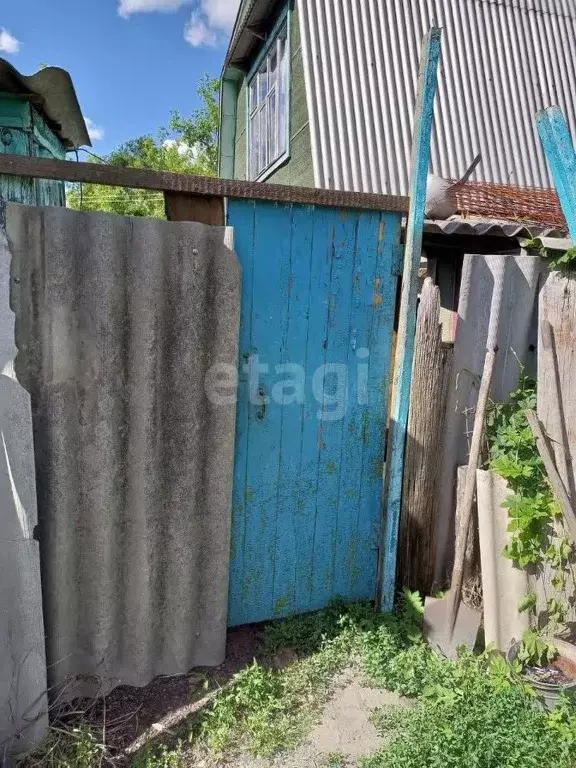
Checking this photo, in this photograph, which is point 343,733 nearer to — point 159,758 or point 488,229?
point 159,758

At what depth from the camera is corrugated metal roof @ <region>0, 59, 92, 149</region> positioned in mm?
3910

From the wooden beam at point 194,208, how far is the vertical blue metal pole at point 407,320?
100 cm

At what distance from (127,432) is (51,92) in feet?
10.4

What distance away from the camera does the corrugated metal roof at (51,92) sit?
3910 millimetres

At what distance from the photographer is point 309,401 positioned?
2988 mm

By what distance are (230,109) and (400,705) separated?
449 inches

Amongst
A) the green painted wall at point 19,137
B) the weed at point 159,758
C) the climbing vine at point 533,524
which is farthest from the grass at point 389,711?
the green painted wall at point 19,137

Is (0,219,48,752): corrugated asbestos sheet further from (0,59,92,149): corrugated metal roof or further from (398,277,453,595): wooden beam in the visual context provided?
(0,59,92,149): corrugated metal roof

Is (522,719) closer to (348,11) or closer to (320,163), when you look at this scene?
(320,163)

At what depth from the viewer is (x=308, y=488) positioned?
3068 mm

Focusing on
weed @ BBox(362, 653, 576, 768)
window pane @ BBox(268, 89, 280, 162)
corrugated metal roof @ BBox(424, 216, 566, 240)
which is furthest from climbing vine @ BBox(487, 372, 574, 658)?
window pane @ BBox(268, 89, 280, 162)

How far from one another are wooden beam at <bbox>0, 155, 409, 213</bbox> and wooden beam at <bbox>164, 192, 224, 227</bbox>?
0.12ft

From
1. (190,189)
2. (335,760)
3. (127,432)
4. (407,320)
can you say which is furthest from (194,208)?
(335,760)

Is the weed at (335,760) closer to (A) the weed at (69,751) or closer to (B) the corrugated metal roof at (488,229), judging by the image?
(A) the weed at (69,751)
